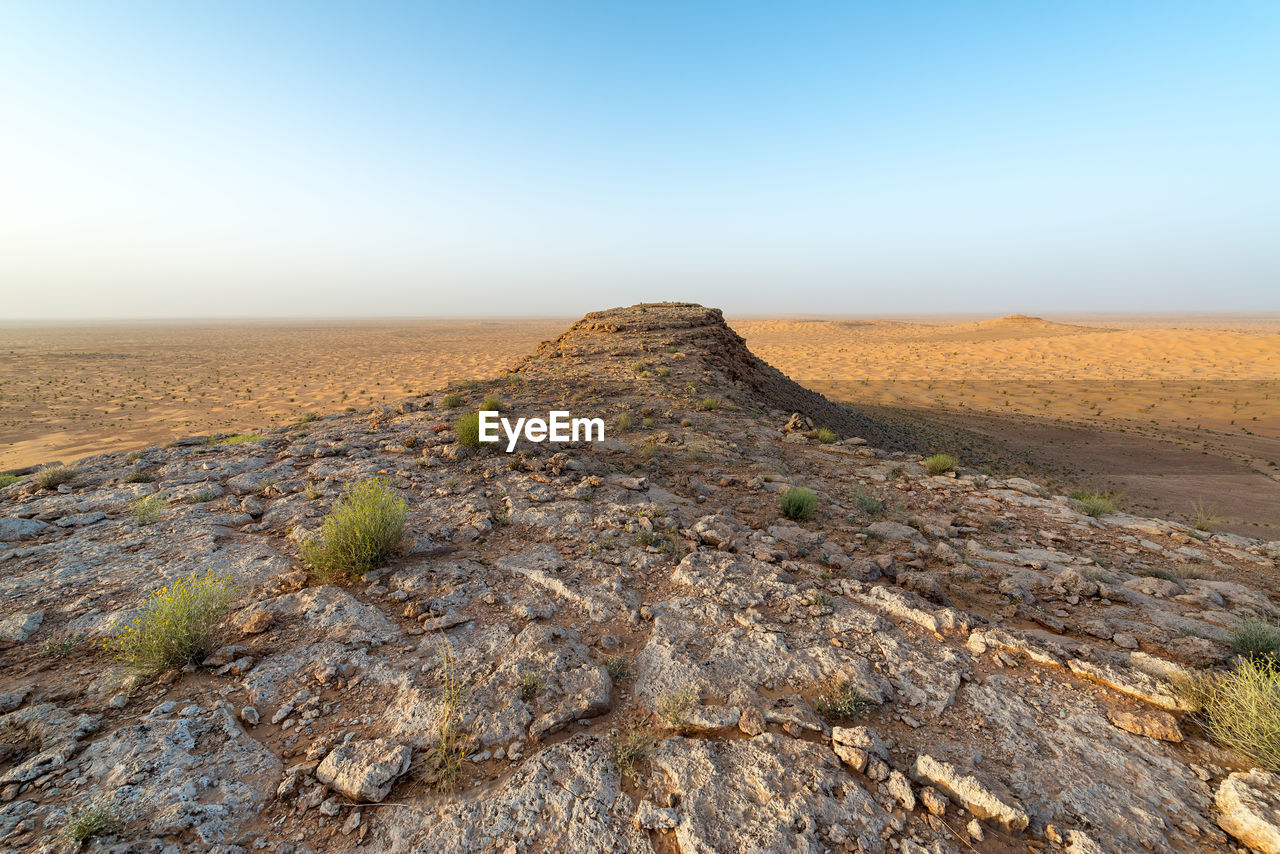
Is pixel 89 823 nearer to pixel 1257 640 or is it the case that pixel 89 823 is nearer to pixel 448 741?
pixel 448 741

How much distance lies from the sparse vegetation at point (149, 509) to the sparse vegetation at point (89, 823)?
3.54 metres

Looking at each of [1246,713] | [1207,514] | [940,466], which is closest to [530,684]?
[1246,713]

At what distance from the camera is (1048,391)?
21.1 metres

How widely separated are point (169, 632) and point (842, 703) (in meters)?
3.95

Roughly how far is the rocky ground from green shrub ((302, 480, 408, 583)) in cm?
22

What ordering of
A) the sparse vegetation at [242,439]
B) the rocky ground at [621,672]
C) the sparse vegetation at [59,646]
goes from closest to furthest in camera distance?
the rocky ground at [621,672]
the sparse vegetation at [59,646]
the sparse vegetation at [242,439]

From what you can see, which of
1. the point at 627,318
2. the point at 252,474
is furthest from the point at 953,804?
the point at 627,318

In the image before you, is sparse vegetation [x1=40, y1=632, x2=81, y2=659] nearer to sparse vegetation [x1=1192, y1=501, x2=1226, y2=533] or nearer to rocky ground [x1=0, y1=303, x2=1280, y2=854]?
rocky ground [x1=0, y1=303, x2=1280, y2=854]

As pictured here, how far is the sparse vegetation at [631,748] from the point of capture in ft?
8.15

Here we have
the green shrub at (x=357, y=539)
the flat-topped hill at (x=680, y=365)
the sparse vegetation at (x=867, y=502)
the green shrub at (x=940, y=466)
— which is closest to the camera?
the green shrub at (x=357, y=539)

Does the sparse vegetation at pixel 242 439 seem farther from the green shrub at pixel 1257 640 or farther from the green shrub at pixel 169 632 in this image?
the green shrub at pixel 1257 640

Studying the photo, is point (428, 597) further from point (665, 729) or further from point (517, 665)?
point (665, 729)

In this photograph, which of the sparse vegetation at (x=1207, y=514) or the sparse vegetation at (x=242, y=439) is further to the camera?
the sparse vegetation at (x=1207, y=514)

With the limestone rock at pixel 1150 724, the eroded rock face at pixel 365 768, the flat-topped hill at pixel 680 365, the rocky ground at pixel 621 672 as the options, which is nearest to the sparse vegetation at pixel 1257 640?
the rocky ground at pixel 621 672
